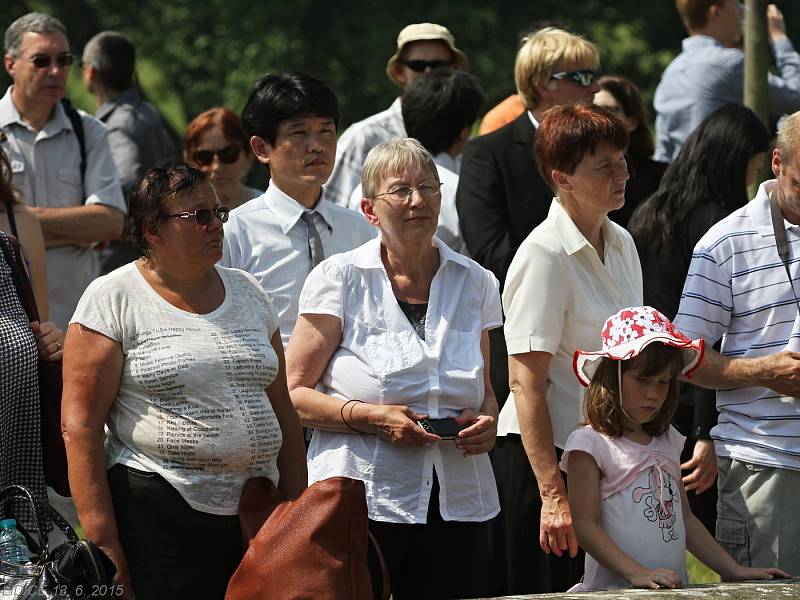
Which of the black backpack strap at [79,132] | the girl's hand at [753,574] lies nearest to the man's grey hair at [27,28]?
the black backpack strap at [79,132]

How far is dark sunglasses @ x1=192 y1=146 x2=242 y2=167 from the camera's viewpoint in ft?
24.7

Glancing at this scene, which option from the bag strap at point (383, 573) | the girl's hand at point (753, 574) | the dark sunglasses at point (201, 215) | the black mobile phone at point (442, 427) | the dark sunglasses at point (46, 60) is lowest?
the girl's hand at point (753, 574)

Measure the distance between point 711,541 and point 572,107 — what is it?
60.5 inches

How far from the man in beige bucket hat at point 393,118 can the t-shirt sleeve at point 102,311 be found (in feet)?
9.56

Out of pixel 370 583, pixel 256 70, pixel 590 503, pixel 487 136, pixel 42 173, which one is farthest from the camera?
pixel 256 70

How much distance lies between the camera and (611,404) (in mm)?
4641

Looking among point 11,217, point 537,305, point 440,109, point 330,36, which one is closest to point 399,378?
point 537,305

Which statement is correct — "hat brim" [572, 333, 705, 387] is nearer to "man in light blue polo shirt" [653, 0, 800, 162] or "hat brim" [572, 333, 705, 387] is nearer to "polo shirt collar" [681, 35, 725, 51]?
"man in light blue polo shirt" [653, 0, 800, 162]

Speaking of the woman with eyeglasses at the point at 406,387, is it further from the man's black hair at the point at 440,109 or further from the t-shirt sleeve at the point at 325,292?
the man's black hair at the point at 440,109

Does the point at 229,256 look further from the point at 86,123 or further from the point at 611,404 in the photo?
the point at 86,123

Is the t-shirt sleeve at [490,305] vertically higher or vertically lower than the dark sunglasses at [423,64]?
lower

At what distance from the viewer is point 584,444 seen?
461cm

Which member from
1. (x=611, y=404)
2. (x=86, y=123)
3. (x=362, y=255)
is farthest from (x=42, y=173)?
(x=611, y=404)

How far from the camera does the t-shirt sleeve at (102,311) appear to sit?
432 centimetres
